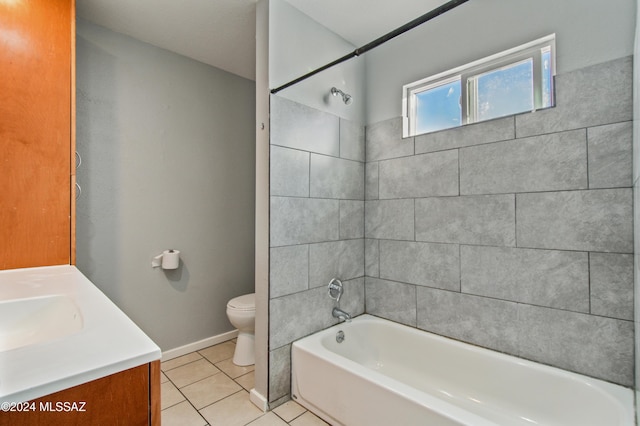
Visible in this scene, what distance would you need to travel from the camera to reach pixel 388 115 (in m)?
2.39

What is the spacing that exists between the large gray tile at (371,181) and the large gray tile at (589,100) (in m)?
1.03

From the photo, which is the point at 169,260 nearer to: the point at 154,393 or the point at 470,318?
the point at 154,393

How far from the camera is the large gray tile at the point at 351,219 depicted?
2.32 metres

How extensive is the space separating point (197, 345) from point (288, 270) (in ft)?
4.59

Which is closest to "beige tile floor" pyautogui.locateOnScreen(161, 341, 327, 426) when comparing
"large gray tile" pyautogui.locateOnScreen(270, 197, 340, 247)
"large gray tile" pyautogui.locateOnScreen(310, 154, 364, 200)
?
"large gray tile" pyautogui.locateOnScreen(270, 197, 340, 247)

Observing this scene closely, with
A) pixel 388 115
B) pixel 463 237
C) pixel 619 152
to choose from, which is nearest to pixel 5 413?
pixel 463 237

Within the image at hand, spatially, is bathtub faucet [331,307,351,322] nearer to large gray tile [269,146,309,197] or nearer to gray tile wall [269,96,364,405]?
gray tile wall [269,96,364,405]

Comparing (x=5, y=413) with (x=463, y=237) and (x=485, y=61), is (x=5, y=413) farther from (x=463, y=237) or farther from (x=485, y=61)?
(x=485, y=61)

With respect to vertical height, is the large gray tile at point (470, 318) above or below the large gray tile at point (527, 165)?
below

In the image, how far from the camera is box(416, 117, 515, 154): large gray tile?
1788mm

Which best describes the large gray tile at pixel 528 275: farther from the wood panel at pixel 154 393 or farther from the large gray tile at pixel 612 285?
the wood panel at pixel 154 393

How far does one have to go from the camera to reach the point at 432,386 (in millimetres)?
1944

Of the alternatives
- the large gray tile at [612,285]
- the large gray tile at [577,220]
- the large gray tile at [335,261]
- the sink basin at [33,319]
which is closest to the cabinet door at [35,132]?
the sink basin at [33,319]

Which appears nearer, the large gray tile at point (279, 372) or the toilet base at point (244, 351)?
the large gray tile at point (279, 372)
